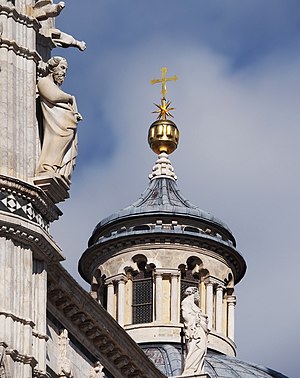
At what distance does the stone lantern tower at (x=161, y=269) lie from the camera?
8262cm

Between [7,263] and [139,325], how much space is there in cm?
4383

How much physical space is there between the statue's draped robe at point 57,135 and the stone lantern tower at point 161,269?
41.1m

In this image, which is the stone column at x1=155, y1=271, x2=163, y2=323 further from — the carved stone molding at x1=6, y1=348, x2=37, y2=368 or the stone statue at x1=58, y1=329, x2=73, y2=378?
the carved stone molding at x1=6, y1=348, x2=37, y2=368

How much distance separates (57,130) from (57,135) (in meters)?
0.13

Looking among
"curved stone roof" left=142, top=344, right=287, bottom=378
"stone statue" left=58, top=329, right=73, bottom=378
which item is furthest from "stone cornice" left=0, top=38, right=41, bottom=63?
"curved stone roof" left=142, top=344, right=287, bottom=378

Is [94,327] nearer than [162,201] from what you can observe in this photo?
Yes

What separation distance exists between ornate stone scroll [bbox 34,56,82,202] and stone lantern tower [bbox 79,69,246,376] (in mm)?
41052

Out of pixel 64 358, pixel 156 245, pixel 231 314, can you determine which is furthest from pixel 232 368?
pixel 64 358

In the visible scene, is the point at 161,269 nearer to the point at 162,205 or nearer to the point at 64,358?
the point at 162,205

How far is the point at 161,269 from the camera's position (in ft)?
271

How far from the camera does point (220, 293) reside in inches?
3310

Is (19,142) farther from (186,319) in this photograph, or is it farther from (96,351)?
(186,319)

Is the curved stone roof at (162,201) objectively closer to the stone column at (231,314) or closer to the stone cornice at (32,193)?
the stone column at (231,314)

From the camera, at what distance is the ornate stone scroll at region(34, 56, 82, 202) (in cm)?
4028
